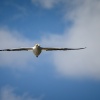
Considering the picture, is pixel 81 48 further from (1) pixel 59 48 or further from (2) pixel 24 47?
(2) pixel 24 47

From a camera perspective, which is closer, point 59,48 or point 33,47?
point 33,47

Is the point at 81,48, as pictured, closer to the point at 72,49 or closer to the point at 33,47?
the point at 72,49

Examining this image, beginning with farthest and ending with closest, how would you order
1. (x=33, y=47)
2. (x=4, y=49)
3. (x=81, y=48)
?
(x=4, y=49) < (x=81, y=48) < (x=33, y=47)

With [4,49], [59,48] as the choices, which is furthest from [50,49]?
[4,49]

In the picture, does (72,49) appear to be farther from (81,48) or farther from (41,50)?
(41,50)

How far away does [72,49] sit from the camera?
47938 mm

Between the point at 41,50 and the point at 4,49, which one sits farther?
the point at 4,49

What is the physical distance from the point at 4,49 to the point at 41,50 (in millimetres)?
10355

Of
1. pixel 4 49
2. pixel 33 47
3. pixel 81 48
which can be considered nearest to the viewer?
pixel 33 47

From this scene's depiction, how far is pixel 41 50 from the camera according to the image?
42750 millimetres

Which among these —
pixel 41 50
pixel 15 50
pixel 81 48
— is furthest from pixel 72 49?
pixel 15 50

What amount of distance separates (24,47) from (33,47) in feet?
10.7

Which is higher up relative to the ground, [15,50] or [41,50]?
[15,50]

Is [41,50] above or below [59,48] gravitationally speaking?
below
